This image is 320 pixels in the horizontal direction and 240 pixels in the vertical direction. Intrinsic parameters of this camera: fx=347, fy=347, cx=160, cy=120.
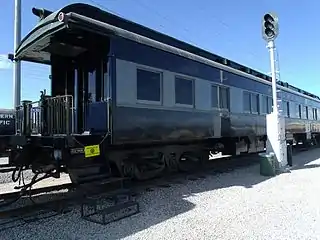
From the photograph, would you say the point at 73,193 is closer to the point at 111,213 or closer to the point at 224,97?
the point at 111,213

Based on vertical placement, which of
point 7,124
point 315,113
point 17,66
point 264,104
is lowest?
point 7,124

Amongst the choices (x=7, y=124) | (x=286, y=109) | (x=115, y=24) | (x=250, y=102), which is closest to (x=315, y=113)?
(x=286, y=109)

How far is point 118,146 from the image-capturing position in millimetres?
7266

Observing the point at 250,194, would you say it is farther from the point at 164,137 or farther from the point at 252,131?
the point at 252,131

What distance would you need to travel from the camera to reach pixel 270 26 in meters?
11.3

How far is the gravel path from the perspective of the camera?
4.75m

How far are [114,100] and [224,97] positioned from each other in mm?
4986

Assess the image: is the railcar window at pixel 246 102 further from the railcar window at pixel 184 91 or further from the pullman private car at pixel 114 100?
the railcar window at pixel 184 91

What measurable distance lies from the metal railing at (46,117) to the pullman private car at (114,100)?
20mm

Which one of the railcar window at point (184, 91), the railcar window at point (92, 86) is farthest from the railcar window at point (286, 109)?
the railcar window at point (92, 86)

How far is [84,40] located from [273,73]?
263 inches

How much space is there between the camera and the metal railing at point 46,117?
21.3ft

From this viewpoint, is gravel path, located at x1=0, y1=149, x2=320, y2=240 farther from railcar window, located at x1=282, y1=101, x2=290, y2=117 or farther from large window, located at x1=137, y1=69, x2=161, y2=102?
railcar window, located at x1=282, y1=101, x2=290, y2=117

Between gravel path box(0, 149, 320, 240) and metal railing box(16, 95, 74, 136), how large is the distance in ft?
5.71
